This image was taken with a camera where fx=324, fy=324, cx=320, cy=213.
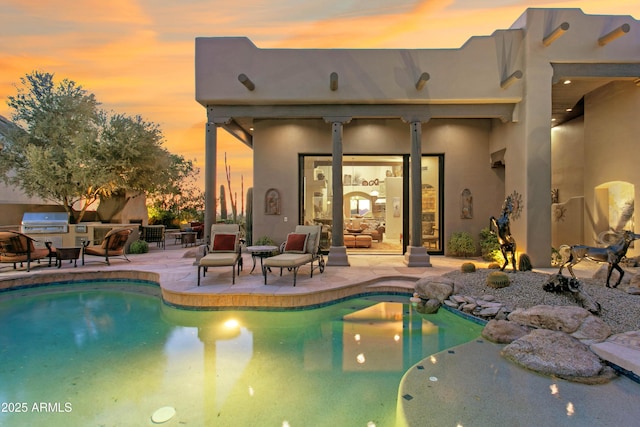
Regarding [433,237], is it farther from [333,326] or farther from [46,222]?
[46,222]

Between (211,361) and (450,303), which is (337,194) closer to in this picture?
(450,303)

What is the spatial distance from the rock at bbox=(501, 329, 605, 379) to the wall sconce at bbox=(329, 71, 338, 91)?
6.21 m

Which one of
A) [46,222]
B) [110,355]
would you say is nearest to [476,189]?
[110,355]

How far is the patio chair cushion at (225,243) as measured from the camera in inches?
272

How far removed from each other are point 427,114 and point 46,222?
38.1ft

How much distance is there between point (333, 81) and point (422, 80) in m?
2.05

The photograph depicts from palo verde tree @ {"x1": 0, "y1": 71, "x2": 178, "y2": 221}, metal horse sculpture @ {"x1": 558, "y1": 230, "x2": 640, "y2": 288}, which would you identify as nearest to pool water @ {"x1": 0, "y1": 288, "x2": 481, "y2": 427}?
metal horse sculpture @ {"x1": 558, "y1": 230, "x2": 640, "y2": 288}

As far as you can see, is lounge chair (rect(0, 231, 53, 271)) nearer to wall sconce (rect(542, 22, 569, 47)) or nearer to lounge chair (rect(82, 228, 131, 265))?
lounge chair (rect(82, 228, 131, 265))

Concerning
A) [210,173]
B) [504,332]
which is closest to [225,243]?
[210,173]

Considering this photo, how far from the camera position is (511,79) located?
296 inches

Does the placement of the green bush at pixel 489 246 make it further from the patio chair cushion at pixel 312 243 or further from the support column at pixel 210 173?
the support column at pixel 210 173

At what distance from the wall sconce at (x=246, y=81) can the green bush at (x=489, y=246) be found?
740 centimetres

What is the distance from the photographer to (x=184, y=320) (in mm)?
5008

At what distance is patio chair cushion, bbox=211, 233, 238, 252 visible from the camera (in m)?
6.91
